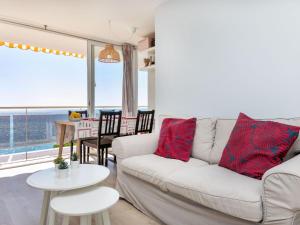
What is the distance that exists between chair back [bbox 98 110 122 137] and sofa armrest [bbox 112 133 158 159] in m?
0.89

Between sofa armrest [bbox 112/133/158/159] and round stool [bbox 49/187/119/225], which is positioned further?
sofa armrest [bbox 112/133/158/159]

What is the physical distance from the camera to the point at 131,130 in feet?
11.7

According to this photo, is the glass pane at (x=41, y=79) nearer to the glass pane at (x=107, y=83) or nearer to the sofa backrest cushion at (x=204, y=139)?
the glass pane at (x=107, y=83)

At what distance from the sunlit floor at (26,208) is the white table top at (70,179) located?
480 mm

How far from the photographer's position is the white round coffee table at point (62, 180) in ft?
4.58

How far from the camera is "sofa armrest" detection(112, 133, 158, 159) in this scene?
85.4 inches

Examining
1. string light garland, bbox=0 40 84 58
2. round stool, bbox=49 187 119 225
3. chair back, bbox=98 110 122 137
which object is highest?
string light garland, bbox=0 40 84 58

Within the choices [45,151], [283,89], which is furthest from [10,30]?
[283,89]

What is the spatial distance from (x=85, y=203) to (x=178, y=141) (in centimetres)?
112

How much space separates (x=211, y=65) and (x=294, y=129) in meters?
1.33

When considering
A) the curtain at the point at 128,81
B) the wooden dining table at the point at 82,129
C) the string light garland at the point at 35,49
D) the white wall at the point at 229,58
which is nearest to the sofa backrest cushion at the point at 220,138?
the white wall at the point at 229,58

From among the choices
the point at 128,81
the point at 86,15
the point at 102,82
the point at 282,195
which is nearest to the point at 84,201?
the point at 282,195

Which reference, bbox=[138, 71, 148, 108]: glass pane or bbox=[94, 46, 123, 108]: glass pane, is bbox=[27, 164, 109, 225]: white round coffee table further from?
bbox=[138, 71, 148, 108]: glass pane

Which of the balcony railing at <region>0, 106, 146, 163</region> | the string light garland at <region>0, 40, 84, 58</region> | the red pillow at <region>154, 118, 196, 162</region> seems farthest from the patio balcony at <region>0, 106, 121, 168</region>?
the red pillow at <region>154, 118, 196, 162</region>
